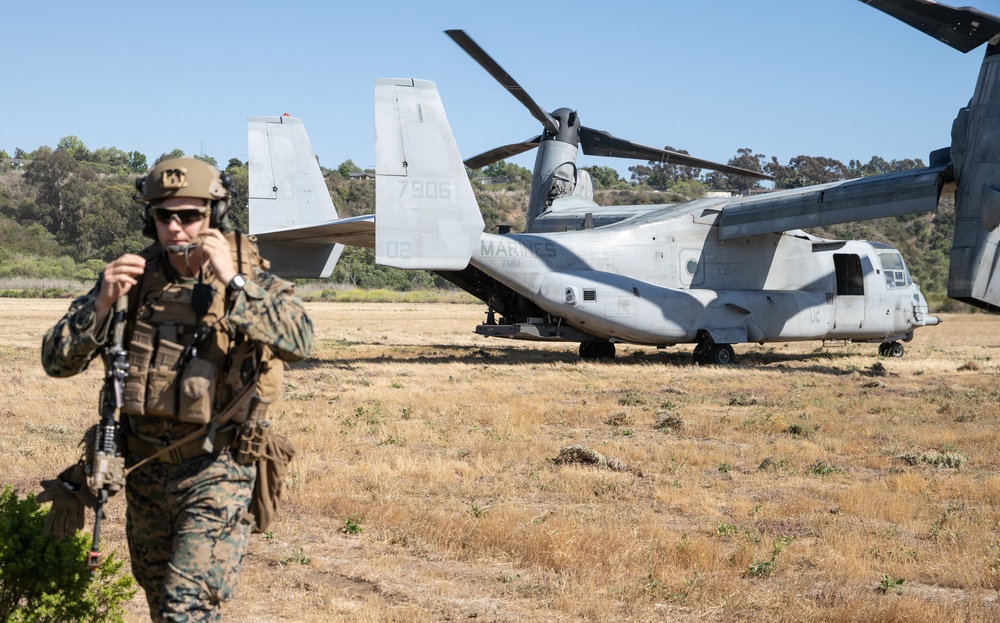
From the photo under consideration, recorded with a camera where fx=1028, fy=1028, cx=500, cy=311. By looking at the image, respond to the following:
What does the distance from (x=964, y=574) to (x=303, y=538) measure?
4500 millimetres

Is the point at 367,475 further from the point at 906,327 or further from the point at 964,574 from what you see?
the point at 906,327

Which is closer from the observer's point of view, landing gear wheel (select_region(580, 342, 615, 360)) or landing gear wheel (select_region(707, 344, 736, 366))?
landing gear wheel (select_region(707, 344, 736, 366))

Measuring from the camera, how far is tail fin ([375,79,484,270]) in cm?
1717

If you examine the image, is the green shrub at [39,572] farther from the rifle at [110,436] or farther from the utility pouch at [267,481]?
the utility pouch at [267,481]

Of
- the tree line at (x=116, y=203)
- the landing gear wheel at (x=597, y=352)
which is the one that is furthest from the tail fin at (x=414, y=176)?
the tree line at (x=116, y=203)

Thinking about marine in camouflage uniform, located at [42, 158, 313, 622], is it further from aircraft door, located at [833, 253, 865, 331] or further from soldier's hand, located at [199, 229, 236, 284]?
aircraft door, located at [833, 253, 865, 331]

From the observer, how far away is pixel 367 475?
375 inches

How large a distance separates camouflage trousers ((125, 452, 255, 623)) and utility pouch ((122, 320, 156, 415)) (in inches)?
11.2

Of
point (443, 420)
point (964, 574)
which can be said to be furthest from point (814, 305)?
point (964, 574)

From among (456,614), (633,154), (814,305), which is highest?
(633,154)

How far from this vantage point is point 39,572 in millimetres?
4473

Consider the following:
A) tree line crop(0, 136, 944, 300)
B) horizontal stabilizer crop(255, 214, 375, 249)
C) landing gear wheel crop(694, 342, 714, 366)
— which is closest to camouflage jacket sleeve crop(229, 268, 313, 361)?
horizontal stabilizer crop(255, 214, 375, 249)

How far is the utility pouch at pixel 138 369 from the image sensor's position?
159 inches

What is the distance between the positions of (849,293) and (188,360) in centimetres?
2088
